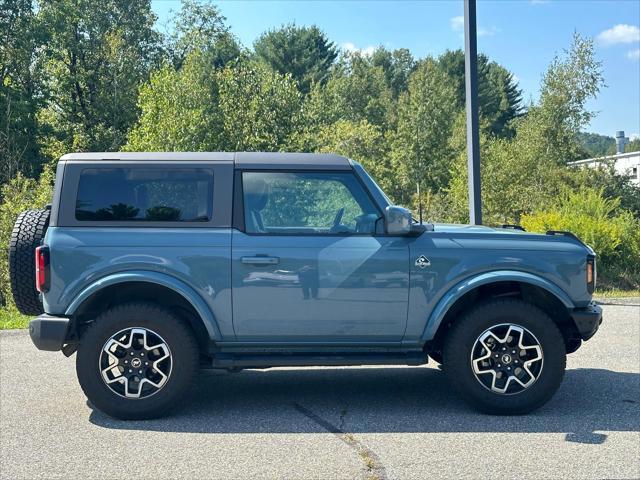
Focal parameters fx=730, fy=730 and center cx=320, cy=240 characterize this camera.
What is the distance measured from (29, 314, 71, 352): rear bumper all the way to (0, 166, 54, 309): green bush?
23.8 feet

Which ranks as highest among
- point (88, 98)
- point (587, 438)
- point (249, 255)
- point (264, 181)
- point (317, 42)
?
point (317, 42)

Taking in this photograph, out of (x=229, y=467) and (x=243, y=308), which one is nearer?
(x=229, y=467)

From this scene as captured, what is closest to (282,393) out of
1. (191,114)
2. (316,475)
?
(316,475)

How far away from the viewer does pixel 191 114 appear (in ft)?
77.5

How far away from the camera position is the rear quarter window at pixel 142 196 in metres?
5.47

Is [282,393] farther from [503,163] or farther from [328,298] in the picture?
[503,163]

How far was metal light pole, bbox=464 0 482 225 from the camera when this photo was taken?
9.89 meters

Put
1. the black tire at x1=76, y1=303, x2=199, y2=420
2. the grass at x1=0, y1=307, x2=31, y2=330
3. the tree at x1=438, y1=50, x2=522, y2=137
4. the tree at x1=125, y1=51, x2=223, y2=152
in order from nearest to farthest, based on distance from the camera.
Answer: the black tire at x1=76, y1=303, x2=199, y2=420 < the grass at x1=0, y1=307, x2=31, y2=330 < the tree at x1=125, y1=51, x2=223, y2=152 < the tree at x1=438, y1=50, x2=522, y2=137

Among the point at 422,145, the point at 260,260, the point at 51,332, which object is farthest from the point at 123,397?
the point at 422,145

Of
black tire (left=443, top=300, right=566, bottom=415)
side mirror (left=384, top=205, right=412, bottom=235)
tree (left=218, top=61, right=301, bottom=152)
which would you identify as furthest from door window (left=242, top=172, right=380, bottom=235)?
tree (left=218, top=61, right=301, bottom=152)

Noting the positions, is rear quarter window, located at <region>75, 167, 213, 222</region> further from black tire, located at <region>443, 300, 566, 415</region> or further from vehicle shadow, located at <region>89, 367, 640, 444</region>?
black tire, located at <region>443, 300, 566, 415</region>

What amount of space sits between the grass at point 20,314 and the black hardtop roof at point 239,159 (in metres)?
4.95

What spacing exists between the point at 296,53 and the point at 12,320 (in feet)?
154

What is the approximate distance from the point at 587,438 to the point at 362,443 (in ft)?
4.96
